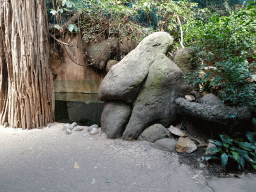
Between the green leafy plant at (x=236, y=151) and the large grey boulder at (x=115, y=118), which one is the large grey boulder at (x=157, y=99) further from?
the green leafy plant at (x=236, y=151)

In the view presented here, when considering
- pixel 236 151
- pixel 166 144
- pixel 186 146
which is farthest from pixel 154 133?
pixel 236 151

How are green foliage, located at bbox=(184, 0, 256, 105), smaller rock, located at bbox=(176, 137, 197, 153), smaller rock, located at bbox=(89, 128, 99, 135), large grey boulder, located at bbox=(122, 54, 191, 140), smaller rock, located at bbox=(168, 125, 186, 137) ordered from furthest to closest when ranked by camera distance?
smaller rock, located at bbox=(89, 128, 99, 135)
large grey boulder, located at bbox=(122, 54, 191, 140)
smaller rock, located at bbox=(168, 125, 186, 137)
smaller rock, located at bbox=(176, 137, 197, 153)
green foliage, located at bbox=(184, 0, 256, 105)

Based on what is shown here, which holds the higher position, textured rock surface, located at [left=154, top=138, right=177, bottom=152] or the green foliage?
the green foliage

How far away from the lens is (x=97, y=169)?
2260mm

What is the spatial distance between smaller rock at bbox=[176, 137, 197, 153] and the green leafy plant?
29cm

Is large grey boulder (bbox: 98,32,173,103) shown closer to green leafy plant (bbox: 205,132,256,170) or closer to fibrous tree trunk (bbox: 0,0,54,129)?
fibrous tree trunk (bbox: 0,0,54,129)

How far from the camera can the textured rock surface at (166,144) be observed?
273 cm

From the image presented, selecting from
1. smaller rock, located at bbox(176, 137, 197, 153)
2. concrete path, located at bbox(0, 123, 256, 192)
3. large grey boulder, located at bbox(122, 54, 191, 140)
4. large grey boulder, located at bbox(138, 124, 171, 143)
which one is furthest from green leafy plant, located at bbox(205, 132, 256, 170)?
large grey boulder, located at bbox(122, 54, 191, 140)

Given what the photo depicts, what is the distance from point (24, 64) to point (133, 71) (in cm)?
217

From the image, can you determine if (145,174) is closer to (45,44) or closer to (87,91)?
(45,44)

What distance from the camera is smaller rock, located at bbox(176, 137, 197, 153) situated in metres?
2.63

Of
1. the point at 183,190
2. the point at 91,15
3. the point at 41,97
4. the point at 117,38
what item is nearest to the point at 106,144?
the point at 183,190

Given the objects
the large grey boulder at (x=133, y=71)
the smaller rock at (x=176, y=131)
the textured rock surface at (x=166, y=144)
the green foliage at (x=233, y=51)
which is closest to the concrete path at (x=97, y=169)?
the textured rock surface at (x=166, y=144)

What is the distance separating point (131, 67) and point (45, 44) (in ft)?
6.61
